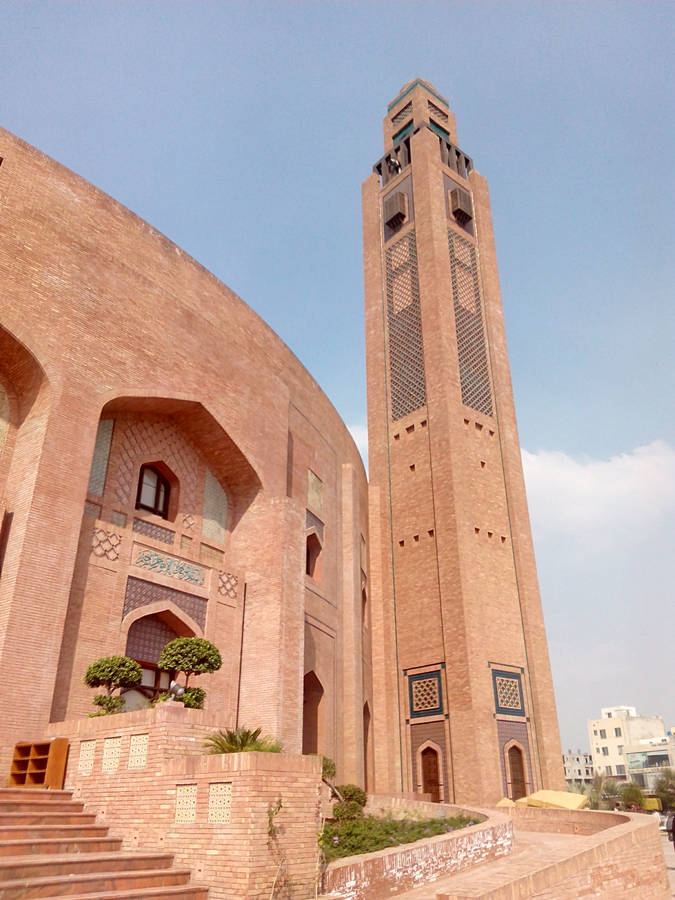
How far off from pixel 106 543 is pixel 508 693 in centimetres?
966

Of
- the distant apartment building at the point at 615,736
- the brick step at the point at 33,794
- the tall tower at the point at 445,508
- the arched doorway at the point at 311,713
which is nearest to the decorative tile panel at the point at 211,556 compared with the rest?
the arched doorway at the point at 311,713

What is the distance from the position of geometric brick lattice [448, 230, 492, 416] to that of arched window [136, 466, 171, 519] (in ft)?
30.5

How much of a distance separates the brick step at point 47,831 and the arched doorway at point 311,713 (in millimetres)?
7456

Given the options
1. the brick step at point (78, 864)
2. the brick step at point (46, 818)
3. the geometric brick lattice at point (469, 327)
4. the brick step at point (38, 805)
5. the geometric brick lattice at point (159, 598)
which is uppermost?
the geometric brick lattice at point (469, 327)

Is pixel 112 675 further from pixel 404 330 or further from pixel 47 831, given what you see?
pixel 404 330

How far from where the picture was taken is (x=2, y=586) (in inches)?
298

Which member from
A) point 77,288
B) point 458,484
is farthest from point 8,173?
point 458,484

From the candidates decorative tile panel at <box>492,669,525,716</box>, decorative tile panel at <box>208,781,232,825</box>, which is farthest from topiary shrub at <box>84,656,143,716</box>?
decorative tile panel at <box>492,669,525,716</box>

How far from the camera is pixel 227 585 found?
11.2m

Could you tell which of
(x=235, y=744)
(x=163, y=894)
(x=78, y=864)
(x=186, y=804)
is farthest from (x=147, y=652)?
(x=163, y=894)

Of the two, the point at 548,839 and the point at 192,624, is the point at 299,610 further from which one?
the point at 548,839

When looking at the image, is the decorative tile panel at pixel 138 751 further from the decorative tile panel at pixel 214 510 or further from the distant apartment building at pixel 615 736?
the distant apartment building at pixel 615 736

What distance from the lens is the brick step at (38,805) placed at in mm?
5625

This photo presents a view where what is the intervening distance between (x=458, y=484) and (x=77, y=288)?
32.8 feet
